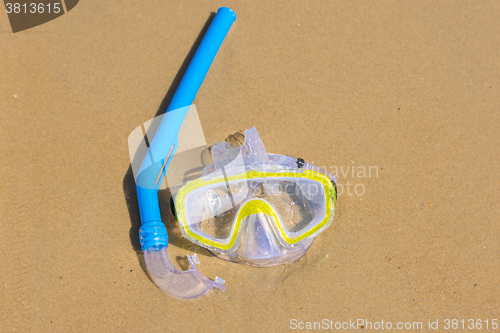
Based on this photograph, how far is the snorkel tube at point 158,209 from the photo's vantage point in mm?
2242

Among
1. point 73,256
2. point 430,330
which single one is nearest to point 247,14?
point 73,256

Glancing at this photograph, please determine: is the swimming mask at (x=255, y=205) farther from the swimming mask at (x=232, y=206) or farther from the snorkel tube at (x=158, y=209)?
the snorkel tube at (x=158, y=209)

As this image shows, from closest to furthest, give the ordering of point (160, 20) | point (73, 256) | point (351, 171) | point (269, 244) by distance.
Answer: point (269, 244) < point (73, 256) < point (351, 171) < point (160, 20)

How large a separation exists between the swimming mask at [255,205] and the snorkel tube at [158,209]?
0.18 metres

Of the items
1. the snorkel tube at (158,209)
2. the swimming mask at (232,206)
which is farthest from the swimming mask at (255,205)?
the snorkel tube at (158,209)

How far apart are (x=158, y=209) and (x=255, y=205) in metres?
0.63

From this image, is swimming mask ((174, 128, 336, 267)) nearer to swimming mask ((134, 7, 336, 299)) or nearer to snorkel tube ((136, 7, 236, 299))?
swimming mask ((134, 7, 336, 299))

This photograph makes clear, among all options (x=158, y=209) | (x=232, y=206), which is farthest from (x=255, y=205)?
(x=158, y=209)

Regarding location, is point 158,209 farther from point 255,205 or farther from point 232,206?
point 255,205

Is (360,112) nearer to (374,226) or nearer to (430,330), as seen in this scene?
(374,226)

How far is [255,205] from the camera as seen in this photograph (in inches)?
88.7

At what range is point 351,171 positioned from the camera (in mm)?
2568

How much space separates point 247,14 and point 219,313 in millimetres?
2200

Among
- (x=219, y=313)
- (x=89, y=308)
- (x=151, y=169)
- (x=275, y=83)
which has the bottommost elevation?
(x=219, y=313)
